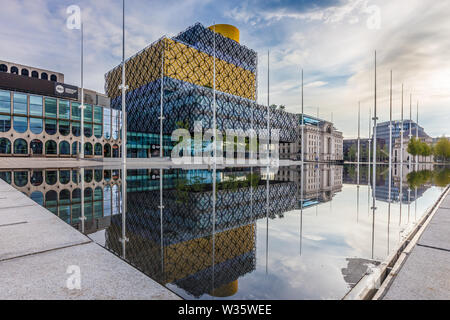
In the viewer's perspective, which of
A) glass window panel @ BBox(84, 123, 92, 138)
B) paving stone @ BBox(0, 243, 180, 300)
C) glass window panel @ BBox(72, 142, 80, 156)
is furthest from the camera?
glass window panel @ BBox(84, 123, 92, 138)

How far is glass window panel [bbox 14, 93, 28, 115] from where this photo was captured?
41.2m

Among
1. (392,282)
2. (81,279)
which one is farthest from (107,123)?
(392,282)

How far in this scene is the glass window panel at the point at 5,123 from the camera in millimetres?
39719

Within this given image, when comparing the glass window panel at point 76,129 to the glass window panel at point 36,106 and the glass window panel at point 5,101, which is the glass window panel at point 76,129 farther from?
the glass window panel at point 5,101

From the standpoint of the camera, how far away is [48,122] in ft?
145

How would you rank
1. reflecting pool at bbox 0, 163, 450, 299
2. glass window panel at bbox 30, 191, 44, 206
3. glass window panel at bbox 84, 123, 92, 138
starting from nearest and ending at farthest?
reflecting pool at bbox 0, 163, 450, 299 < glass window panel at bbox 30, 191, 44, 206 < glass window panel at bbox 84, 123, 92, 138

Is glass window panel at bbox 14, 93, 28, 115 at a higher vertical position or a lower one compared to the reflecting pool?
higher

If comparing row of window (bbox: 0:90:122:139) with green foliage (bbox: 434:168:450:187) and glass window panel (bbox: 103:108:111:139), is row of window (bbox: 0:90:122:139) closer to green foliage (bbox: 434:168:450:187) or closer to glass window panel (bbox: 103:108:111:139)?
glass window panel (bbox: 103:108:111:139)

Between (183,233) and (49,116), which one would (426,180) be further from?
(49,116)

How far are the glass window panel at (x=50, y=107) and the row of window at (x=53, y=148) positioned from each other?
202 inches

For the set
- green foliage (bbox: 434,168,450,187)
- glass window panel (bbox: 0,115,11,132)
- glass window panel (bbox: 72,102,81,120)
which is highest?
glass window panel (bbox: 72,102,81,120)

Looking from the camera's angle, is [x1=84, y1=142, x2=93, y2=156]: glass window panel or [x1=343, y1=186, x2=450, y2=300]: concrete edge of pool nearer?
[x1=343, y1=186, x2=450, y2=300]: concrete edge of pool

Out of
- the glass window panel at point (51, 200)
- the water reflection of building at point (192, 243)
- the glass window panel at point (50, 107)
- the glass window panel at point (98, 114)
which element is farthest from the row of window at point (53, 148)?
the water reflection of building at point (192, 243)

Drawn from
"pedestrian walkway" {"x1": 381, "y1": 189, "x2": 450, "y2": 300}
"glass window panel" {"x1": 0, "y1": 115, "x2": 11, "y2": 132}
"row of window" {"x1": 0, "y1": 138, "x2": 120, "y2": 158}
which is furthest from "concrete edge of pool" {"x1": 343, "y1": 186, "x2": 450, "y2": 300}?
"glass window panel" {"x1": 0, "y1": 115, "x2": 11, "y2": 132}
